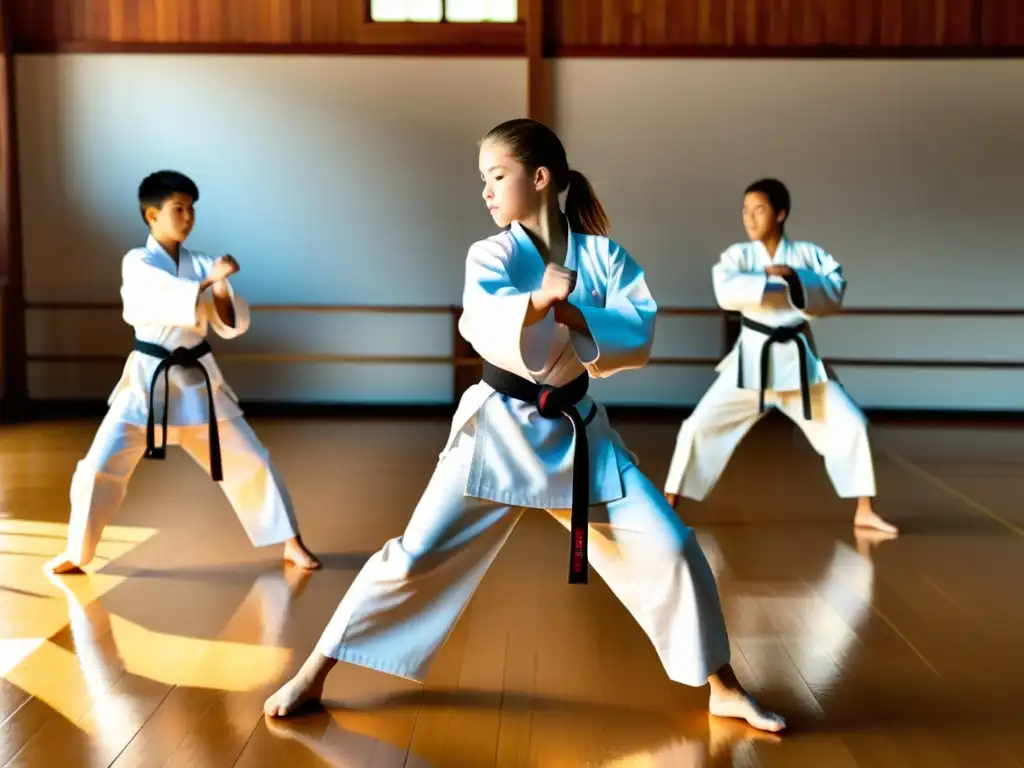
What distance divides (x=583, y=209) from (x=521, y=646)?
42.3 inches

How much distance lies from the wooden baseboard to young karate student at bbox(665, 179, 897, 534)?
8.80 feet

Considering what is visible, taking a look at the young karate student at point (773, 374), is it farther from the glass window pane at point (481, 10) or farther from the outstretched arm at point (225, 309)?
the glass window pane at point (481, 10)

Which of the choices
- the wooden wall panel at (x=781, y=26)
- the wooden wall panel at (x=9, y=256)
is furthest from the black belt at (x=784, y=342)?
the wooden wall panel at (x=9, y=256)

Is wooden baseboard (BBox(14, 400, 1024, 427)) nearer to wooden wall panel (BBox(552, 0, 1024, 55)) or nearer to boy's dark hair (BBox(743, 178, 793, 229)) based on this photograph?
wooden wall panel (BBox(552, 0, 1024, 55))

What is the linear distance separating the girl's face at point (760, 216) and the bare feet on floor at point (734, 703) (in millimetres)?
1971

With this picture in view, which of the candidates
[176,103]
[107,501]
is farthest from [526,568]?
[176,103]

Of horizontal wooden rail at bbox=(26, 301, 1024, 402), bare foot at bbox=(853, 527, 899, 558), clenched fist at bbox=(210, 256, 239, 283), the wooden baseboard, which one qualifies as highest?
clenched fist at bbox=(210, 256, 239, 283)

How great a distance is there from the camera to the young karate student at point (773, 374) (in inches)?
152

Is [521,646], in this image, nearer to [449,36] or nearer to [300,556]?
[300,556]

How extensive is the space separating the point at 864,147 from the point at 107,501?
16.7 ft

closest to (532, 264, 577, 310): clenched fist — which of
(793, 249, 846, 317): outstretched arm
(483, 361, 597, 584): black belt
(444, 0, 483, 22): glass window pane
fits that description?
(483, 361, 597, 584): black belt

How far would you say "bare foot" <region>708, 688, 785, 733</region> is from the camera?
2.21 m

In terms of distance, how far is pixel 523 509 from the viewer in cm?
217

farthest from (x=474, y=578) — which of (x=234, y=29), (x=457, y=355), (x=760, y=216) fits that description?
(x=234, y=29)
